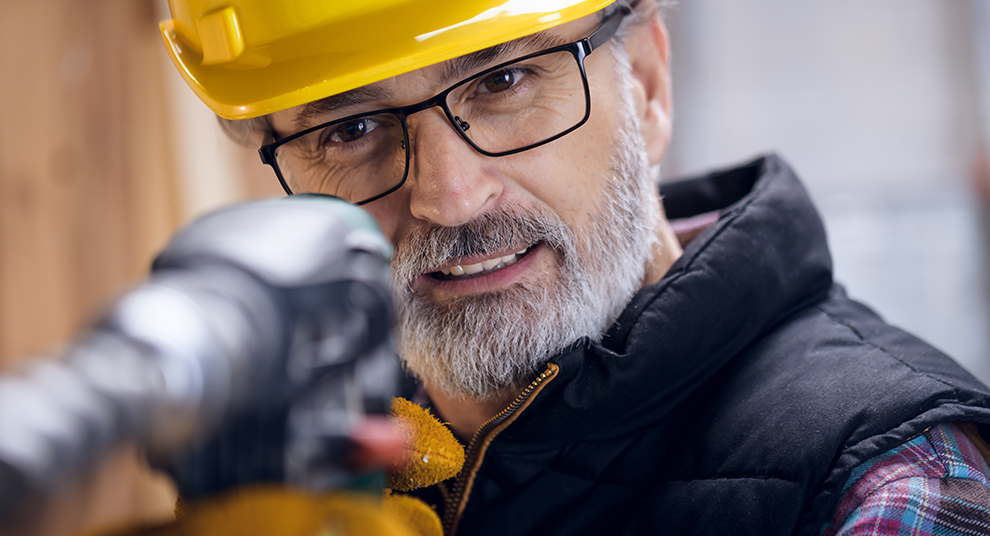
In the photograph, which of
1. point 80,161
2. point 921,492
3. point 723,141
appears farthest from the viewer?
point 723,141

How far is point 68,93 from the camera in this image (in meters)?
1.80

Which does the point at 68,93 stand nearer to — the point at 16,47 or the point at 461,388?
the point at 16,47

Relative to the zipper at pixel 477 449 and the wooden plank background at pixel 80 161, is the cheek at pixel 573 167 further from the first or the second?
the wooden plank background at pixel 80 161

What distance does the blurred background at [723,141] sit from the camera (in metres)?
1.73

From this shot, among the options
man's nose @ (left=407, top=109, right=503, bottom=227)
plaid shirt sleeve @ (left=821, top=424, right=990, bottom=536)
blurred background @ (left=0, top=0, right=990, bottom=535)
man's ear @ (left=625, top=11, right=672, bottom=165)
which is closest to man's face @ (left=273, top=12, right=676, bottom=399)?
man's nose @ (left=407, top=109, right=503, bottom=227)

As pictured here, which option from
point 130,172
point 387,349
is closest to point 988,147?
point 387,349

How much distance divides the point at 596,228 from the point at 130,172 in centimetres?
157

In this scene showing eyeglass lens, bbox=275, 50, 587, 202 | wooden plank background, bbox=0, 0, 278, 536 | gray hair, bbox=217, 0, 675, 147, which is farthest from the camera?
wooden plank background, bbox=0, 0, 278, 536

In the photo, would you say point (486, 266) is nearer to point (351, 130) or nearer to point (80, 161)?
point (351, 130)

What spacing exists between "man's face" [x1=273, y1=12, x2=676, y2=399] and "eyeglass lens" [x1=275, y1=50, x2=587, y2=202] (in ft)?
0.06

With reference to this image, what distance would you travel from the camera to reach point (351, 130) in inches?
35.3

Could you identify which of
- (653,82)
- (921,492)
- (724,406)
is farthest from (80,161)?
(921,492)

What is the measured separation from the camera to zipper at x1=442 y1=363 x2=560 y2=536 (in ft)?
2.53

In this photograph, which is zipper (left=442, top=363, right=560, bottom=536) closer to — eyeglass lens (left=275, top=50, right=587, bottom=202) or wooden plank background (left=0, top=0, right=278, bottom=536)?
eyeglass lens (left=275, top=50, right=587, bottom=202)
